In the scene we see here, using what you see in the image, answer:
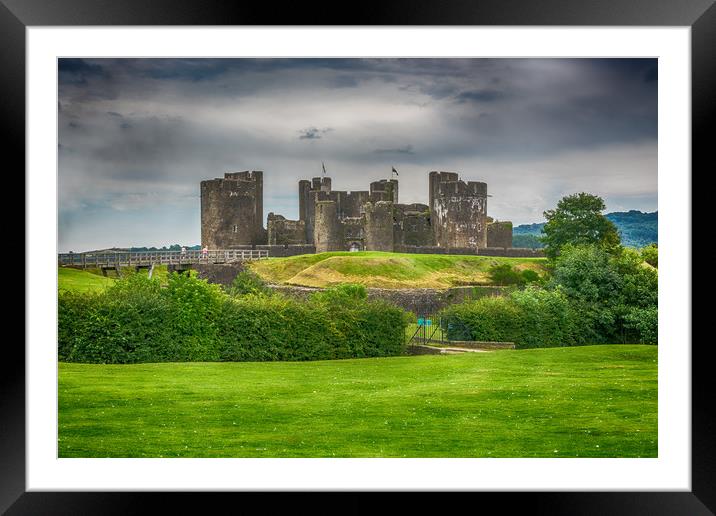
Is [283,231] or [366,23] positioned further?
[283,231]

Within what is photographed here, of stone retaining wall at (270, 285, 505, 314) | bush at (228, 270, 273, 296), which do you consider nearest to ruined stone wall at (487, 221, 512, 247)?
stone retaining wall at (270, 285, 505, 314)

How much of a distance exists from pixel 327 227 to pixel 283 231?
1978mm

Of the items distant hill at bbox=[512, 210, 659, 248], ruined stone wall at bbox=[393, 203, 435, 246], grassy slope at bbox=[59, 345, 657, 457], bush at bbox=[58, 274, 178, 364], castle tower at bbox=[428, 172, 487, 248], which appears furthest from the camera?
ruined stone wall at bbox=[393, 203, 435, 246]

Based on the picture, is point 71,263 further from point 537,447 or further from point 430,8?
point 430,8

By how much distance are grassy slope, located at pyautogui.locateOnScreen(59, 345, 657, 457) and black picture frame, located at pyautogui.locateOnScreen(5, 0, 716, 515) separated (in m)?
2.04

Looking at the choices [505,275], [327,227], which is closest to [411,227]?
[327,227]

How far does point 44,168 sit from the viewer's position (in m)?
6.00

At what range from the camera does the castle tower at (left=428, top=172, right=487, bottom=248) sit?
26.5 meters

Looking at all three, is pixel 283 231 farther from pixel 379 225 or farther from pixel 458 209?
pixel 458 209

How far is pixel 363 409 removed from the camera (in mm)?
8648

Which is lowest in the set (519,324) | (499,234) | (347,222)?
(519,324)

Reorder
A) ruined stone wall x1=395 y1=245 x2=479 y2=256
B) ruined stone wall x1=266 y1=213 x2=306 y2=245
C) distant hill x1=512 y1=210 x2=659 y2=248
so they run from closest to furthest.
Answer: distant hill x1=512 y1=210 x2=659 y2=248, ruined stone wall x1=395 y1=245 x2=479 y2=256, ruined stone wall x1=266 y1=213 x2=306 y2=245

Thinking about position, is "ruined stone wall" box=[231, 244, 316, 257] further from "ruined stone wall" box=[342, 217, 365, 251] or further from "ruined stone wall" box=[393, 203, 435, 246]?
"ruined stone wall" box=[393, 203, 435, 246]

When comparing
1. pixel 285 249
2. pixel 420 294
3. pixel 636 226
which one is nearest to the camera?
pixel 636 226
